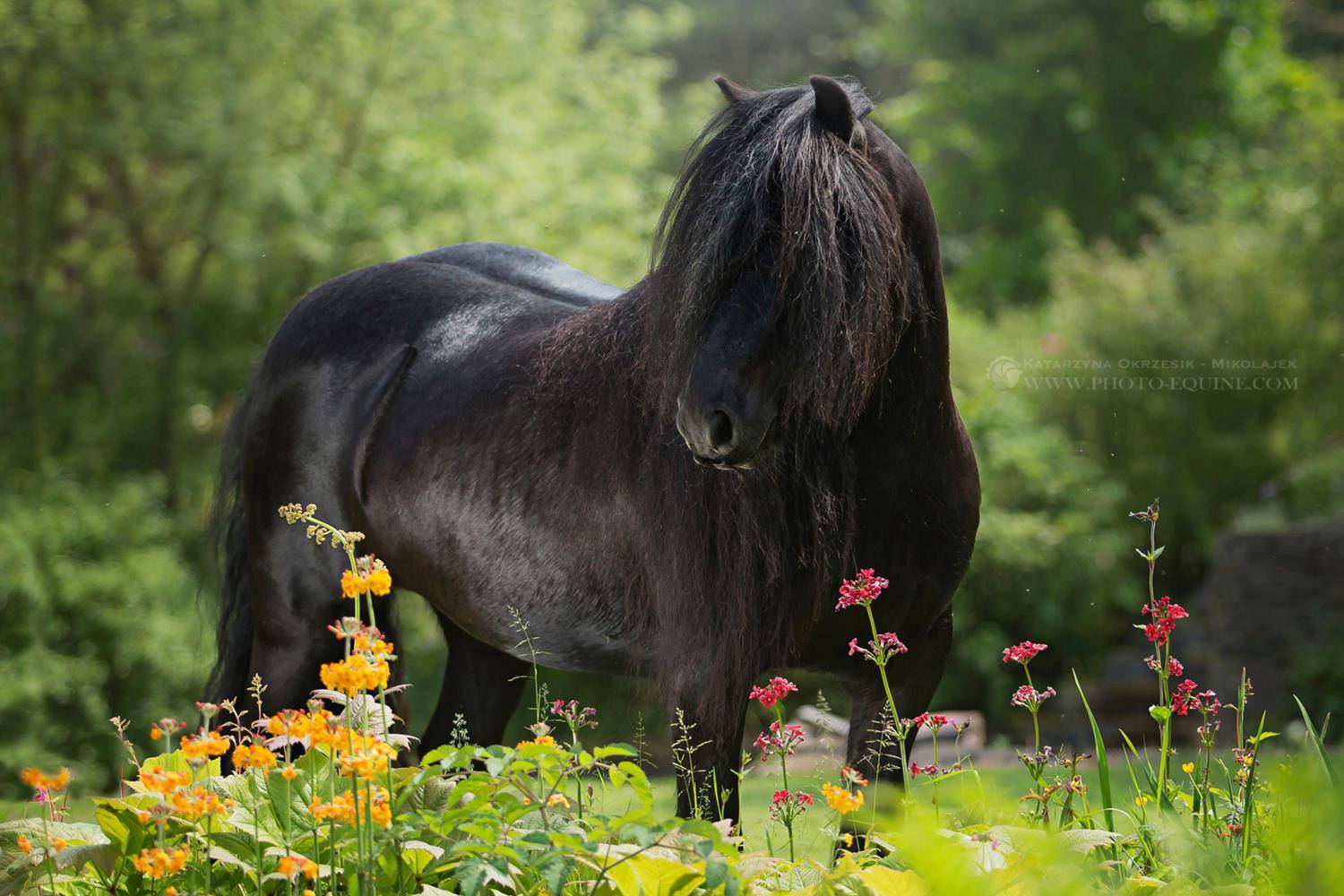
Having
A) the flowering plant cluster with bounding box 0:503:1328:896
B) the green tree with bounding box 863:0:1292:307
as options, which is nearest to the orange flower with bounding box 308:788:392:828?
the flowering plant cluster with bounding box 0:503:1328:896

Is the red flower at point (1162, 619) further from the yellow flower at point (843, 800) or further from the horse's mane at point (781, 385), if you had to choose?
the yellow flower at point (843, 800)

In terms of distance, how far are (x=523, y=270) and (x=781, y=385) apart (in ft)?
5.68

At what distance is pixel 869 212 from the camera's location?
2.19 meters

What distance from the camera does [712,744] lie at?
2.33 m

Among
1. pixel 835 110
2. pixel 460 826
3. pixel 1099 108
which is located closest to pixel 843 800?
pixel 460 826

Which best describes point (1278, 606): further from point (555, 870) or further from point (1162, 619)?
point (555, 870)

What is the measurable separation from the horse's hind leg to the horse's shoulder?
92 cm

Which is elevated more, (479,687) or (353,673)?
(353,673)

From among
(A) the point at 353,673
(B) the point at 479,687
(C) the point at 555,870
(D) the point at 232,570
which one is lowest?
(B) the point at 479,687

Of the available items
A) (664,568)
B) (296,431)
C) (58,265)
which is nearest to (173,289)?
(58,265)

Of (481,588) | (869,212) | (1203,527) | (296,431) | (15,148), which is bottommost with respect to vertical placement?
(1203,527)

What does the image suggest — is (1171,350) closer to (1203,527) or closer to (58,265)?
(1203,527)

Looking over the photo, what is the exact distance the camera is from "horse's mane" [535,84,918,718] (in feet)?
6.98

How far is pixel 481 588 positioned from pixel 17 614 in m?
8.09
